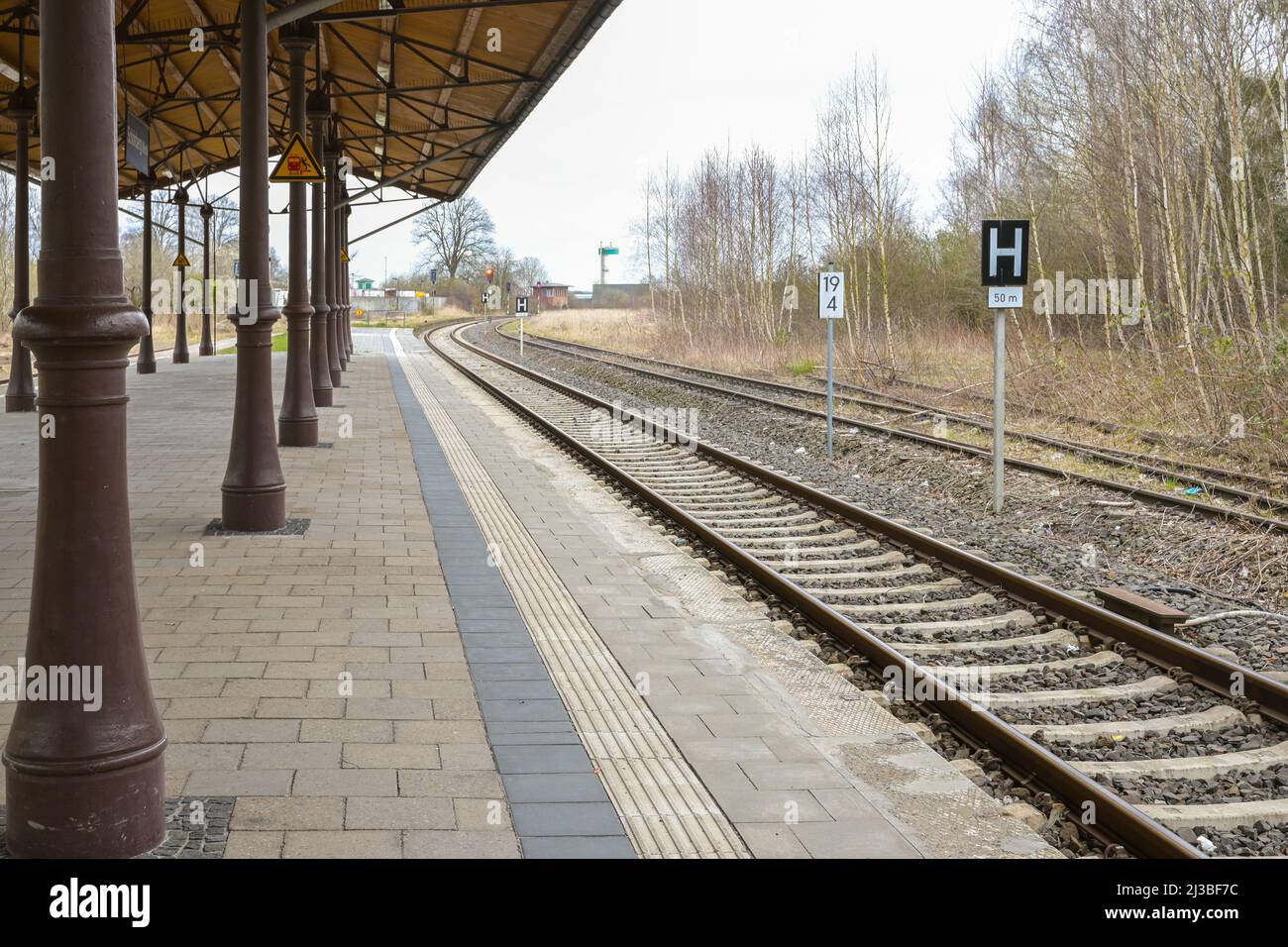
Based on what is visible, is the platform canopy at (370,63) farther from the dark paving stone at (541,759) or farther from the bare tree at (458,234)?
the bare tree at (458,234)

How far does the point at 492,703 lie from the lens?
18.5 ft

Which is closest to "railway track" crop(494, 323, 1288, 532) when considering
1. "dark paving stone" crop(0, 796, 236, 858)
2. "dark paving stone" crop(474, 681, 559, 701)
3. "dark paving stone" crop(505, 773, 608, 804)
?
"dark paving stone" crop(474, 681, 559, 701)

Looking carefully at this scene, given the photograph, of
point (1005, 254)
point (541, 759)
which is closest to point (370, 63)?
point (1005, 254)

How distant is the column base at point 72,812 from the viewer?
387 centimetres

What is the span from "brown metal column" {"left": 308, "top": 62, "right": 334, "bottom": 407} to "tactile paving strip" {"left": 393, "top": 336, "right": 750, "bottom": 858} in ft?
31.3

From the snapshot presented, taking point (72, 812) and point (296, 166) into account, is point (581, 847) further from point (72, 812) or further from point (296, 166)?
point (296, 166)

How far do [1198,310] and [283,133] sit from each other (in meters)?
17.2

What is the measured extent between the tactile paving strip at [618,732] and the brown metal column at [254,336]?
1.96 meters

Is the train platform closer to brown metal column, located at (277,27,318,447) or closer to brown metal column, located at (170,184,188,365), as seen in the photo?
brown metal column, located at (277,27,318,447)

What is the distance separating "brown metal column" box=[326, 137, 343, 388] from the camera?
22.7 meters

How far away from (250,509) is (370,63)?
1153 centimetres

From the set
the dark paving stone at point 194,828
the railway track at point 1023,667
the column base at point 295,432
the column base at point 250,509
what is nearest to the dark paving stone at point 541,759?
the dark paving stone at point 194,828

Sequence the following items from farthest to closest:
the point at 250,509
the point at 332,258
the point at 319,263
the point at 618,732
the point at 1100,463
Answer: the point at 332,258 → the point at 319,263 → the point at 1100,463 → the point at 250,509 → the point at 618,732

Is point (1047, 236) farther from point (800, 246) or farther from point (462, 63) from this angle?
point (462, 63)
